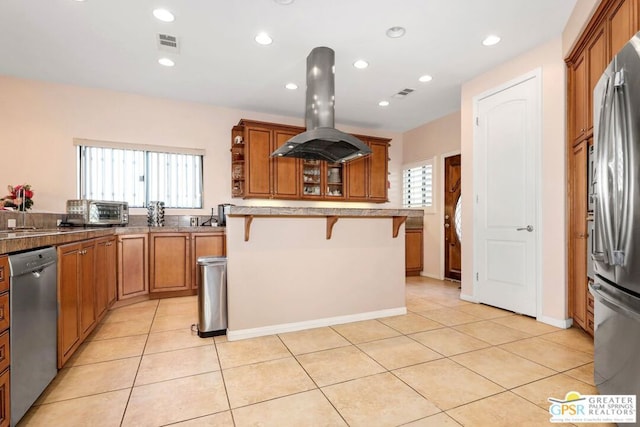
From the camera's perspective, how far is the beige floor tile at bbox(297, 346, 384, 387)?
198 cm

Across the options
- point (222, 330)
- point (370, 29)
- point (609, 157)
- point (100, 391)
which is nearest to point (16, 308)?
point (100, 391)

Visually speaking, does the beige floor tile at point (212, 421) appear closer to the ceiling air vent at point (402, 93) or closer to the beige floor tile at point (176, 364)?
the beige floor tile at point (176, 364)

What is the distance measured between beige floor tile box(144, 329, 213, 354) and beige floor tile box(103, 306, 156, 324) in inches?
20.0

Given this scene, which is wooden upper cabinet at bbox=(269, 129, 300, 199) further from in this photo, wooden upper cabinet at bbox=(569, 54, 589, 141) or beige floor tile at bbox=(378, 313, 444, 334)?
wooden upper cabinet at bbox=(569, 54, 589, 141)

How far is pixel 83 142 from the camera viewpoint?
4.13 meters

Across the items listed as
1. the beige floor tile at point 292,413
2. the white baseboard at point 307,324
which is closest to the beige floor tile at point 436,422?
the beige floor tile at point 292,413

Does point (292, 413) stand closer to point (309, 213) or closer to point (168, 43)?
point (309, 213)

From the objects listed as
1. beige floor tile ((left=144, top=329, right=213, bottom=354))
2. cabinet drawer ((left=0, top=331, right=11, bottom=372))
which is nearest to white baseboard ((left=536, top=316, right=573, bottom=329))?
beige floor tile ((left=144, top=329, right=213, bottom=354))

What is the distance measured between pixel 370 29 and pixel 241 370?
10.0ft

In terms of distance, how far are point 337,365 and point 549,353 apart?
5.30ft

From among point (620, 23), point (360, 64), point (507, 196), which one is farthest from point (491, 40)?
point (507, 196)

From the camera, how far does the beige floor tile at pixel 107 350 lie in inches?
88.6

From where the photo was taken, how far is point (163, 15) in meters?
2.69

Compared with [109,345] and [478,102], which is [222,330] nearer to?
[109,345]
